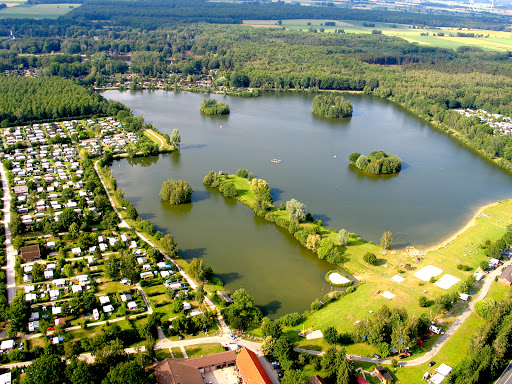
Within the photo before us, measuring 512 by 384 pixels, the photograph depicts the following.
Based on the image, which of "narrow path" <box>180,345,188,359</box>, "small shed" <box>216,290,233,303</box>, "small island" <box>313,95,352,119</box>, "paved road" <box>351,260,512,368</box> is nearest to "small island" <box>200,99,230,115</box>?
"small island" <box>313,95,352,119</box>

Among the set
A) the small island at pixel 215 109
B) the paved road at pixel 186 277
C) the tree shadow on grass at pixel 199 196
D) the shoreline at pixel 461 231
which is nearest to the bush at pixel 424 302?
the shoreline at pixel 461 231

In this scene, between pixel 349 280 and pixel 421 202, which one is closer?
pixel 349 280

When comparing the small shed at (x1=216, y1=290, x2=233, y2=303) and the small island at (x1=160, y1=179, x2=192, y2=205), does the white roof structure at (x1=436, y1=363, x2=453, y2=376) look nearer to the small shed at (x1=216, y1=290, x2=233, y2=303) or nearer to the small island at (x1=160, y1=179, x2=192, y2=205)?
the small shed at (x1=216, y1=290, x2=233, y2=303)

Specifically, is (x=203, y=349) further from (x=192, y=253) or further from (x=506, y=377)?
(x=506, y=377)

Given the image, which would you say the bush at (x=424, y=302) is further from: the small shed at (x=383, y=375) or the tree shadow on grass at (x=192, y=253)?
the tree shadow on grass at (x=192, y=253)

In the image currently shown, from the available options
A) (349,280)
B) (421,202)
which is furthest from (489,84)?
(349,280)

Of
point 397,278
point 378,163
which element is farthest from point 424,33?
point 397,278

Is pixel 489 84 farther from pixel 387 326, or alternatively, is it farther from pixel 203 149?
pixel 387 326
